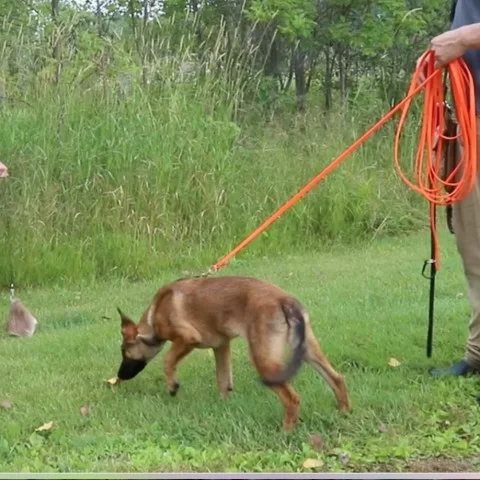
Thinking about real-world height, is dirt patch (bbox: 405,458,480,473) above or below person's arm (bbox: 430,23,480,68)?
below

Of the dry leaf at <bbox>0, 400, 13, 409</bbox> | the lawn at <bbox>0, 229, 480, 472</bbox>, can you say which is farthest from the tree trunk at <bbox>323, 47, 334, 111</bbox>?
the dry leaf at <bbox>0, 400, 13, 409</bbox>

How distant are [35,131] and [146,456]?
5780 millimetres

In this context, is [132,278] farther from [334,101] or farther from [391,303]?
[334,101]

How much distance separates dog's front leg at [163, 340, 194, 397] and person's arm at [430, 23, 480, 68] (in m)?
1.96

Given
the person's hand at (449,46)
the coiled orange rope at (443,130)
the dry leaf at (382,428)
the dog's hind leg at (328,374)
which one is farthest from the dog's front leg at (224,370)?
the person's hand at (449,46)

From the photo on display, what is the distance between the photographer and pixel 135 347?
543 centimetres

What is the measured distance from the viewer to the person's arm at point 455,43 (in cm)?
492

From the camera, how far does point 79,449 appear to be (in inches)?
185

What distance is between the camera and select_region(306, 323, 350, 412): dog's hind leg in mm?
4941

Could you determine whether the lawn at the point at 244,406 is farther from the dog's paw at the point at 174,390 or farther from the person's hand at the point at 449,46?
the person's hand at the point at 449,46

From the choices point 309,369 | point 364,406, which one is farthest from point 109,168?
point 364,406

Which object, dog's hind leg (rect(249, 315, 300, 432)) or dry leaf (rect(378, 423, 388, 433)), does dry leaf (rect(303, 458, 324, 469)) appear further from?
dry leaf (rect(378, 423, 388, 433))

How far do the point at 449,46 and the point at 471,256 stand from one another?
3.91 ft

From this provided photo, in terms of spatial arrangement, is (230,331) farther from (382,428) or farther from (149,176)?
(149,176)
